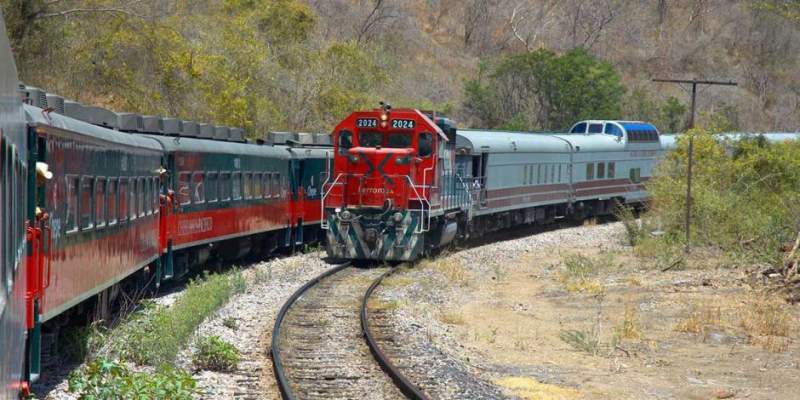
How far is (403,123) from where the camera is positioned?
2431 cm

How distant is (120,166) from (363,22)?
61876 mm

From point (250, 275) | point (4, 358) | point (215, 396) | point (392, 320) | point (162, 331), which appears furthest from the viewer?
point (250, 275)

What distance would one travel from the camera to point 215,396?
35.4 feet

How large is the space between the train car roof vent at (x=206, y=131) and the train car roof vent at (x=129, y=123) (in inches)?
144

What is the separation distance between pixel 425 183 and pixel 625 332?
888cm

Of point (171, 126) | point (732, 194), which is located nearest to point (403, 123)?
point (171, 126)

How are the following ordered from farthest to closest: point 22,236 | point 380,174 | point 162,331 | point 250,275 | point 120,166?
point 380,174 < point 250,275 < point 120,166 < point 162,331 < point 22,236

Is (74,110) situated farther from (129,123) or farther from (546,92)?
(546,92)

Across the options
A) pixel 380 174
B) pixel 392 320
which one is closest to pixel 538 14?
pixel 380 174

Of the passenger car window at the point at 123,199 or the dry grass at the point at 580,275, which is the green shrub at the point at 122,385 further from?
the dry grass at the point at 580,275

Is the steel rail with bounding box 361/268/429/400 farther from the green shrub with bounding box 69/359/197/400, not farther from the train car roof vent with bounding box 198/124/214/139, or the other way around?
the train car roof vent with bounding box 198/124/214/139

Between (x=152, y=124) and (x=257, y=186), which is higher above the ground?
(x=152, y=124)

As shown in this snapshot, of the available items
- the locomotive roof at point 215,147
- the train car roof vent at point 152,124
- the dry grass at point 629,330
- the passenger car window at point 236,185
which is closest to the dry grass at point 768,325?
the dry grass at point 629,330

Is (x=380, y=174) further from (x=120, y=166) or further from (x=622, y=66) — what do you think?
(x=622, y=66)
